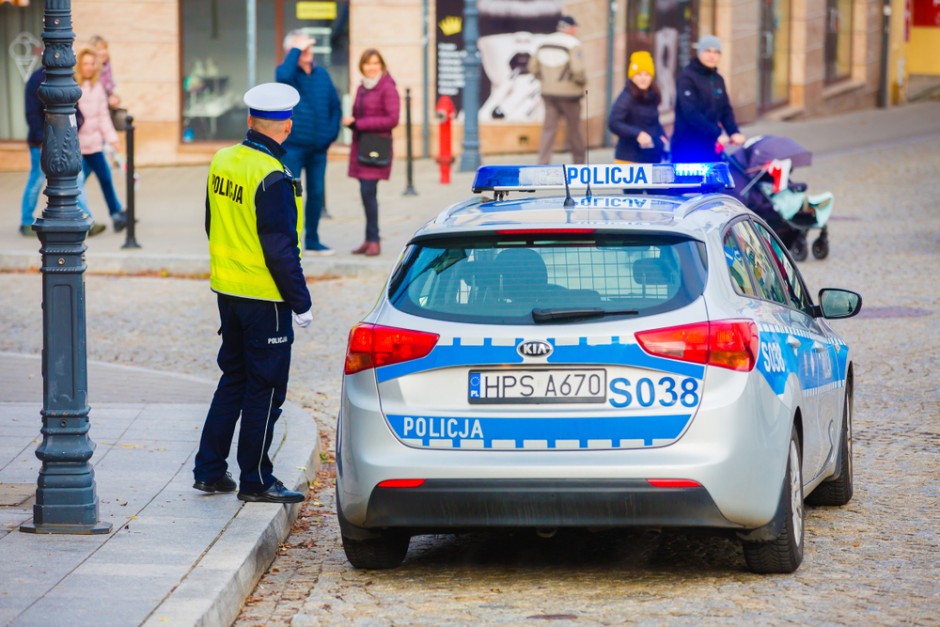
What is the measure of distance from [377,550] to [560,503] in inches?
35.0

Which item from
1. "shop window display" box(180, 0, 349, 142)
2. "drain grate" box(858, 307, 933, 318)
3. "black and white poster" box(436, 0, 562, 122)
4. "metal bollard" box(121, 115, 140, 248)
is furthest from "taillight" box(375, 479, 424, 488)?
"black and white poster" box(436, 0, 562, 122)

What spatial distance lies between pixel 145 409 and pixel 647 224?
13.6ft

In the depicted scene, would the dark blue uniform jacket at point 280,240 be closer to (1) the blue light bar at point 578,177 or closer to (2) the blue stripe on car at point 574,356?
(1) the blue light bar at point 578,177

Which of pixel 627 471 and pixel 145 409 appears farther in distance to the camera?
pixel 145 409

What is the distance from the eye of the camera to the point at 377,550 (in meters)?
6.64

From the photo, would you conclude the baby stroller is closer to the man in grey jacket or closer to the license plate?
the man in grey jacket

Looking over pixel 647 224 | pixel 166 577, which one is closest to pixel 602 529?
pixel 647 224

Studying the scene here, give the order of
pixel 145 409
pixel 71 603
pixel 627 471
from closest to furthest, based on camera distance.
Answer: pixel 71 603
pixel 627 471
pixel 145 409

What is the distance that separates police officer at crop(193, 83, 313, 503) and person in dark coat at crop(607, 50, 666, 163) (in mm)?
8120

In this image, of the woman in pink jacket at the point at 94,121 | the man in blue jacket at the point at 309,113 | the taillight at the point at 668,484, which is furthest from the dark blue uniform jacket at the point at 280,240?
the woman in pink jacket at the point at 94,121

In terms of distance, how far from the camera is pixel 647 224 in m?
6.42

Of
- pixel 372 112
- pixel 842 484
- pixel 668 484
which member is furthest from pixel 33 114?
pixel 668 484

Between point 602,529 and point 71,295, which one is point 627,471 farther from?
point 71,295

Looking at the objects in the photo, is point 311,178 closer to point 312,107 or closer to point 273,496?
point 312,107
